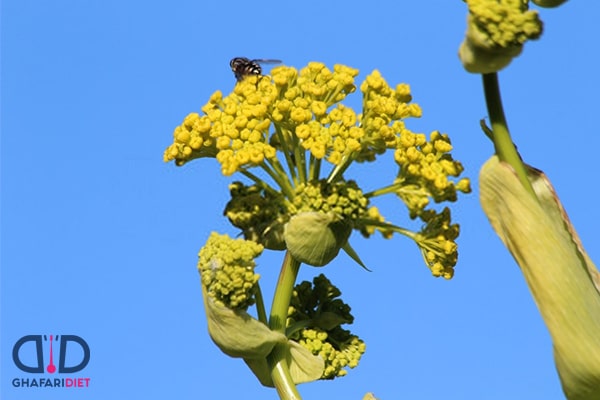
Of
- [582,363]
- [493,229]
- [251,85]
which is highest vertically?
[251,85]

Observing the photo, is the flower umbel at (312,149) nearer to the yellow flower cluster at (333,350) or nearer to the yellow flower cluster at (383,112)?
the yellow flower cluster at (383,112)

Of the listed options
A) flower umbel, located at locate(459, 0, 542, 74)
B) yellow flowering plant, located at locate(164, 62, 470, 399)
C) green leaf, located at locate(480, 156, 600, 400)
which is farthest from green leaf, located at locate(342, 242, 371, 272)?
flower umbel, located at locate(459, 0, 542, 74)

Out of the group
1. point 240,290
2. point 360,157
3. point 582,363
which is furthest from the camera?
point 360,157

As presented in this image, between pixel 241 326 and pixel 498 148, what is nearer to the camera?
pixel 498 148

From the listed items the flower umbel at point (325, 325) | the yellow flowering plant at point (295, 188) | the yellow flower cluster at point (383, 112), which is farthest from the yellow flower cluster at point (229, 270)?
the yellow flower cluster at point (383, 112)

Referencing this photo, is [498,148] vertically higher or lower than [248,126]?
lower

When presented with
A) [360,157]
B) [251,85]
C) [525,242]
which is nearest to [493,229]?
[525,242]

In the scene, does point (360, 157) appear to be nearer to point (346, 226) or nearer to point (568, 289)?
point (346, 226)

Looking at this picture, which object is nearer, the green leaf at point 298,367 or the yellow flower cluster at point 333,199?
the yellow flower cluster at point 333,199

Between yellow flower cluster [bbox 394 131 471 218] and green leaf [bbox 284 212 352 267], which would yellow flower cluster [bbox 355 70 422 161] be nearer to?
yellow flower cluster [bbox 394 131 471 218]

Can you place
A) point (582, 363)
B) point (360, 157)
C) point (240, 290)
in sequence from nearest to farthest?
point (582, 363), point (240, 290), point (360, 157)
